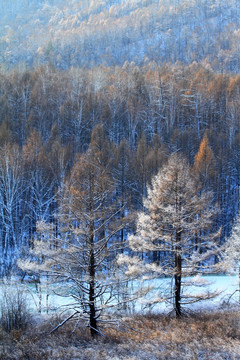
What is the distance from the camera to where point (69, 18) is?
5571 inches

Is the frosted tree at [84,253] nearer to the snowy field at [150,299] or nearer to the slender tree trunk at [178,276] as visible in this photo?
the snowy field at [150,299]

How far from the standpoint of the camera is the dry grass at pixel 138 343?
8.50 m

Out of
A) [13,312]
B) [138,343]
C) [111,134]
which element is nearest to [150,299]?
[138,343]

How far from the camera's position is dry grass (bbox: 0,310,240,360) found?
8.50m

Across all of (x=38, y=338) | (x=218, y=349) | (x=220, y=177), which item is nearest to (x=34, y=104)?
(x=220, y=177)

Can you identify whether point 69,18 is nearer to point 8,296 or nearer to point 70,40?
point 70,40

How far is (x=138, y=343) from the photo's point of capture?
977 cm

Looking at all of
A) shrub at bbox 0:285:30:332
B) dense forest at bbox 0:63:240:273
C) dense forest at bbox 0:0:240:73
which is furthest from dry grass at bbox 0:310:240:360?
dense forest at bbox 0:0:240:73

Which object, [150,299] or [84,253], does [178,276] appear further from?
[84,253]

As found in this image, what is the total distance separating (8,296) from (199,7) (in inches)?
6012

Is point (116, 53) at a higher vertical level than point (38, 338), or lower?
higher

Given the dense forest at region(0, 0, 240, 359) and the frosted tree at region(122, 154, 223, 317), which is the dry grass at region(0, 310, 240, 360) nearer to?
the dense forest at region(0, 0, 240, 359)

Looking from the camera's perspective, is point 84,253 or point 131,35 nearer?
point 84,253

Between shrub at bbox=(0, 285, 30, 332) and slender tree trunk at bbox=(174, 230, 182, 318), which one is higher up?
slender tree trunk at bbox=(174, 230, 182, 318)
